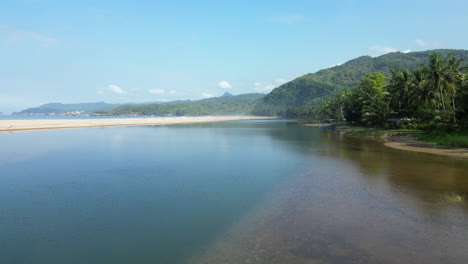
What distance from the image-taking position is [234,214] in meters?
16.6

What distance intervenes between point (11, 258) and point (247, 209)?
1115 cm

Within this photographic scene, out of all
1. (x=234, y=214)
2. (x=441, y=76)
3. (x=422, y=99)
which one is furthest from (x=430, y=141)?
(x=234, y=214)

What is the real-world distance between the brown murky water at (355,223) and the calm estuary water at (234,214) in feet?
0.18

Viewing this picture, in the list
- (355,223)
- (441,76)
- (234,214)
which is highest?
(441,76)

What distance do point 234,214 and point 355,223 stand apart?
6297mm

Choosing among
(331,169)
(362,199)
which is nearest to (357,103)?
(331,169)

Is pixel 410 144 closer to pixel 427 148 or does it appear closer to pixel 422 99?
pixel 427 148

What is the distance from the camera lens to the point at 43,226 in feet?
47.9

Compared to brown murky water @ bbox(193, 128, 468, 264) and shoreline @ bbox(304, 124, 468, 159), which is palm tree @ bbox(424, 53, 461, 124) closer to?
shoreline @ bbox(304, 124, 468, 159)

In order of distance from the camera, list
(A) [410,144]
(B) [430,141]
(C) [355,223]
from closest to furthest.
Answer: (C) [355,223]
(B) [430,141]
(A) [410,144]

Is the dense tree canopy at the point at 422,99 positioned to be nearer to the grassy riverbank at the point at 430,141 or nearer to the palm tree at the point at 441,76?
the palm tree at the point at 441,76

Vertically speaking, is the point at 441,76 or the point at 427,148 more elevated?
the point at 441,76

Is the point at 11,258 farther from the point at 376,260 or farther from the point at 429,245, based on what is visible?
the point at 429,245

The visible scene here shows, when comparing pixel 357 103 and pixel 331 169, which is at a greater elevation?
pixel 357 103
